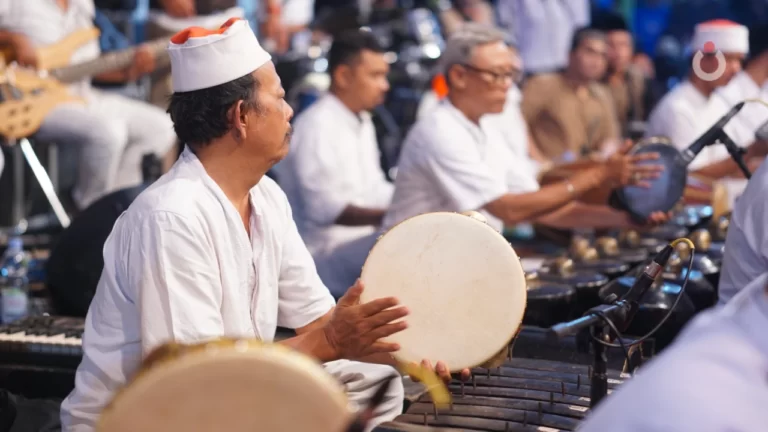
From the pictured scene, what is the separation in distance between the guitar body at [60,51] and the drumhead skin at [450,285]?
12.9 ft

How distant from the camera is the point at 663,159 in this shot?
178 inches

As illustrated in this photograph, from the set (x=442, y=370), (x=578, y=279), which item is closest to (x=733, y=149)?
(x=578, y=279)

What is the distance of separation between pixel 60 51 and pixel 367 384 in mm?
4001

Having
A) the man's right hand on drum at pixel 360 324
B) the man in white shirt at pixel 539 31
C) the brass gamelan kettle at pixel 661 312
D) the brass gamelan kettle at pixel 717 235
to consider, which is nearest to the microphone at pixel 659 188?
the brass gamelan kettle at pixel 717 235

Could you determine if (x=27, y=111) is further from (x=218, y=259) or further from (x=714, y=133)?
(x=714, y=133)

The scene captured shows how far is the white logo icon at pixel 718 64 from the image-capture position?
6742 millimetres

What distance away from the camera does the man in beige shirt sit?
350 inches

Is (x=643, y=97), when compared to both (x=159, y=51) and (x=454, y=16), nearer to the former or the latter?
(x=454, y=16)

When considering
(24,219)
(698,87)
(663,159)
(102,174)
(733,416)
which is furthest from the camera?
(698,87)

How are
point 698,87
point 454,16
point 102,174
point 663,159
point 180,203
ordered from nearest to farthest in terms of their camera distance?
point 180,203
point 663,159
point 102,174
point 698,87
point 454,16

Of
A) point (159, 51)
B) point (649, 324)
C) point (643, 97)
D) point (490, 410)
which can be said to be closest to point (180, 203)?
point (490, 410)

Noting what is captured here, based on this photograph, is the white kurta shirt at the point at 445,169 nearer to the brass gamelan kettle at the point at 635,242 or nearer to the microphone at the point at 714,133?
the brass gamelan kettle at the point at 635,242

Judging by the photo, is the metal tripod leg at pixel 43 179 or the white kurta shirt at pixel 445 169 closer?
the white kurta shirt at pixel 445 169

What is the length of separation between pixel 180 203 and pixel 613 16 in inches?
343
